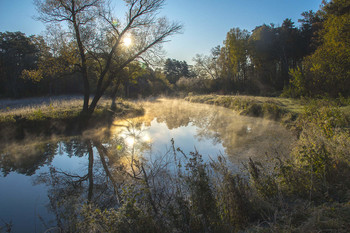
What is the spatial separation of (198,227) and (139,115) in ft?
41.8

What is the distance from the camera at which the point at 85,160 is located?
5922 millimetres

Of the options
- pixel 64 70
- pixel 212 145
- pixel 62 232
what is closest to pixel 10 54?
A: pixel 64 70

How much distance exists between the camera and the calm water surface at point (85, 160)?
3.46 meters

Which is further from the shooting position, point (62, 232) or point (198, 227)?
point (198, 227)

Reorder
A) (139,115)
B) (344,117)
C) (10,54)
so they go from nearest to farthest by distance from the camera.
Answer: (344,117)
(139,115)
(10,54)

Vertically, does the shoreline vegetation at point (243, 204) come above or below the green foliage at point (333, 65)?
below

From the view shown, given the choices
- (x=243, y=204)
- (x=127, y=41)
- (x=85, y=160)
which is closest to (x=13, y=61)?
(x=127, y=41)

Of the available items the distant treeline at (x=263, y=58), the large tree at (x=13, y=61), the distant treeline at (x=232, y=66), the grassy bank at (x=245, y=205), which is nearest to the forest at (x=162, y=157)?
the grassy bank at (x=245, y=205)

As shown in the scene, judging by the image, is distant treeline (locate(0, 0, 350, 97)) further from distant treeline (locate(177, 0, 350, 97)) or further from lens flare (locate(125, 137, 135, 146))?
lens flare (locate(125, 137, 135, 146))

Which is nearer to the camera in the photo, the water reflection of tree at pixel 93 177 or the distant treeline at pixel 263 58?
the water reflection of tree at pixel 93 177

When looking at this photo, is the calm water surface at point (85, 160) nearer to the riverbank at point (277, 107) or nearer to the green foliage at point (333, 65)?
the riverbank at point (277, 107)

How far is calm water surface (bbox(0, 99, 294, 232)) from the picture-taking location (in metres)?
3.46

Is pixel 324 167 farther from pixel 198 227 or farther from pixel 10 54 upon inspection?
pixel 10 54

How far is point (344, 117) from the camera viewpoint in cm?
591
